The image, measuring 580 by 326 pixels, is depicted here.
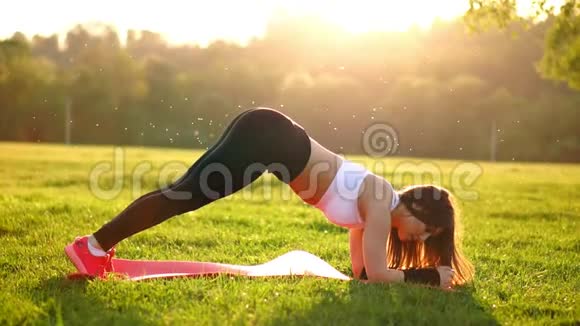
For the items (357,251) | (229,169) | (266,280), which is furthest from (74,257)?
(357,251)

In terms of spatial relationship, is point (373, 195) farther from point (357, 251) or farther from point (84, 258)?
point (84, 258)

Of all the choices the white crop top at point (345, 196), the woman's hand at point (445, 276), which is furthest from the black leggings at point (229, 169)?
the woman's hand at point (445, 276)

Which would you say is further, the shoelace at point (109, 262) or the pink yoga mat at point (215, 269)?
the pink yoga mat at point (215, 269)

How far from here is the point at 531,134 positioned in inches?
1658

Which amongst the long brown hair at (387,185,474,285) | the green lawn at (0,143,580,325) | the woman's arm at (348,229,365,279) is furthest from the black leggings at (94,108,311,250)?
the long brown hair at (387,185,474,285)

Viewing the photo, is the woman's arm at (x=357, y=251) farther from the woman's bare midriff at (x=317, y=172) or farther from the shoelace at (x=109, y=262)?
the shoelace at (x=109, y=262)

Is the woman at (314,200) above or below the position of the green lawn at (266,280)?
above

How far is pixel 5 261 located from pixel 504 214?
6706mm

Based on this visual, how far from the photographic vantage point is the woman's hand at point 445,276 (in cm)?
443

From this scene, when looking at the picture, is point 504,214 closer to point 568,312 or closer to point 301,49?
point 568,312

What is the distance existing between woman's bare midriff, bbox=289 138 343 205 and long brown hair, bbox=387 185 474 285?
1.62 feet

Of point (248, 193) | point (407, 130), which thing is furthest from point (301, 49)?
point (248, 193)

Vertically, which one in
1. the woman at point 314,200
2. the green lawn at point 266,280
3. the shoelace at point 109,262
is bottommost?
the green lawn at point 266,280

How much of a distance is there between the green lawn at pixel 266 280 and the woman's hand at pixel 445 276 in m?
0.13
